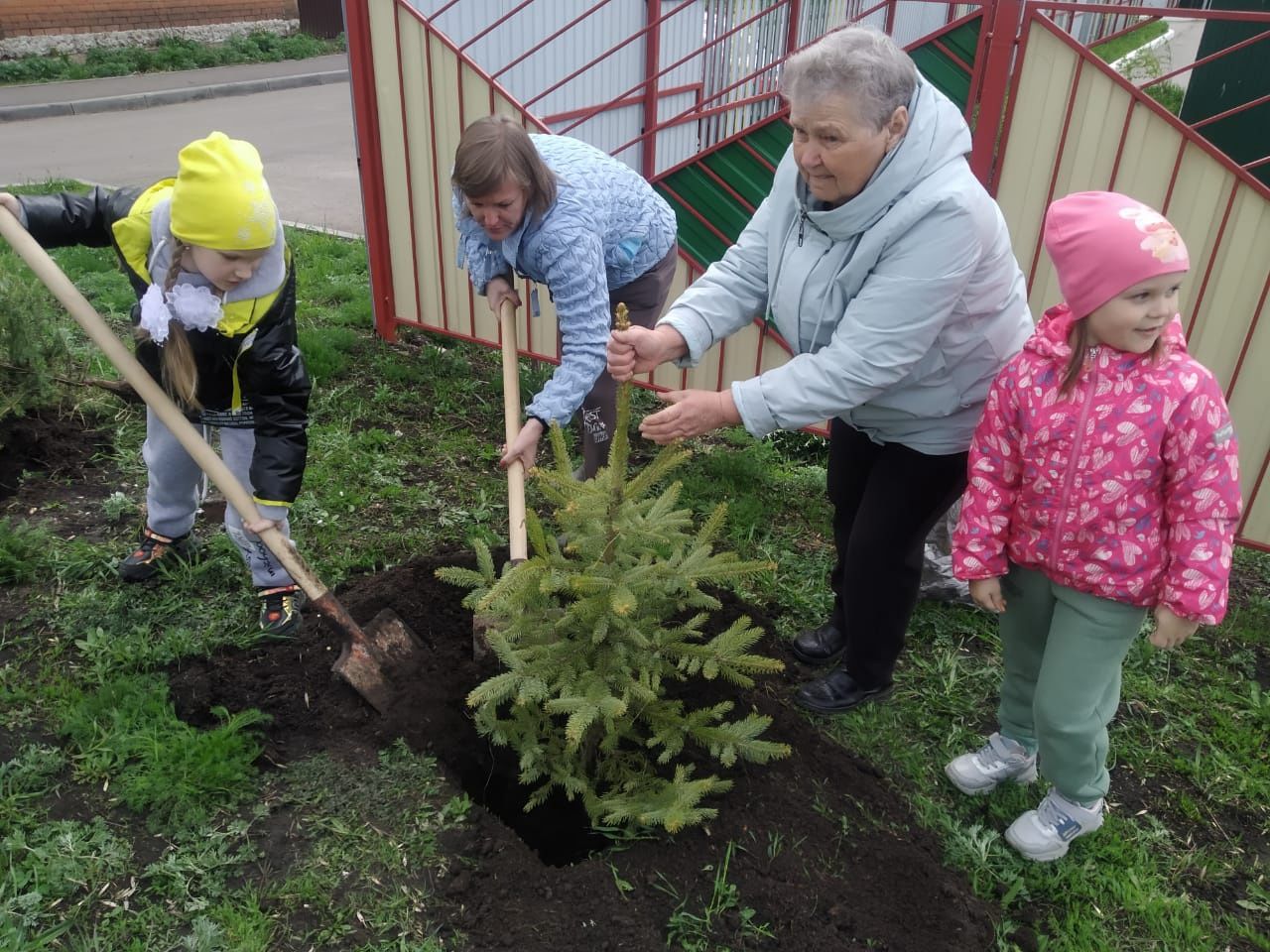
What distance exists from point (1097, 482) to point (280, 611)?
2387mm

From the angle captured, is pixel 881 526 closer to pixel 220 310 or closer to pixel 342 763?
pixel 342 763

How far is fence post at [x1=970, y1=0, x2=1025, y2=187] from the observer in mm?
3289

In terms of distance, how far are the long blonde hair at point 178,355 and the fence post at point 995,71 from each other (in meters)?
2.52

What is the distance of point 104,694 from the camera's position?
2.72 meters

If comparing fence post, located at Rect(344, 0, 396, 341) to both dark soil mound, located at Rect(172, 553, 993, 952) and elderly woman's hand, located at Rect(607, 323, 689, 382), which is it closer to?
dark soil mound, located at Rect(172, 553, 993, 952)

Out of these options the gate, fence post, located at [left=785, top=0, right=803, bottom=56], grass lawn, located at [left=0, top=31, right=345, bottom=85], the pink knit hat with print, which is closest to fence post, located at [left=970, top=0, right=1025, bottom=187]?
the gate

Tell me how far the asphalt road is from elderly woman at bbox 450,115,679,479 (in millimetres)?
4446

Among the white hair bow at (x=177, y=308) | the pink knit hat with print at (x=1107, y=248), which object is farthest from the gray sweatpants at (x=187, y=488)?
the pink knit hat with print at (x=1107, y=248)

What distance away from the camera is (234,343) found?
8.71 feet

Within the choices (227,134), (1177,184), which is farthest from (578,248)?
(227,134)

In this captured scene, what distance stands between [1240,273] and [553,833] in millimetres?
2885

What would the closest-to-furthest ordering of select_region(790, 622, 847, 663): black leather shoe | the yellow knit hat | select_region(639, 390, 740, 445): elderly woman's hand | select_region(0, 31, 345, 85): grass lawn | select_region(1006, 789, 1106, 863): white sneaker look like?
select_region(639, 390, 740, 445): elderly woman's hand, the yellow knit hat, select_region(1006, 789, 1106, 863): white sneaker, select_region(790, 622, 847, 663): black leather shoe, select_region(0, 31, 345, 85): grass lawn

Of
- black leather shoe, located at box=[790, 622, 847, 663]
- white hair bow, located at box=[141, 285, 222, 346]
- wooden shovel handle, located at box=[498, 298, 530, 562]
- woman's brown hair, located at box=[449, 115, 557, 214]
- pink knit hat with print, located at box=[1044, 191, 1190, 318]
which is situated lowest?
black leather shoe, located at box=[790, 622, 847, 663]

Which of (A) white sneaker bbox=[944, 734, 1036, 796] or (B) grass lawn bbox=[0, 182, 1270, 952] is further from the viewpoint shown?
(A) white sneaker bbox=[944, 734, 1036, 796]
